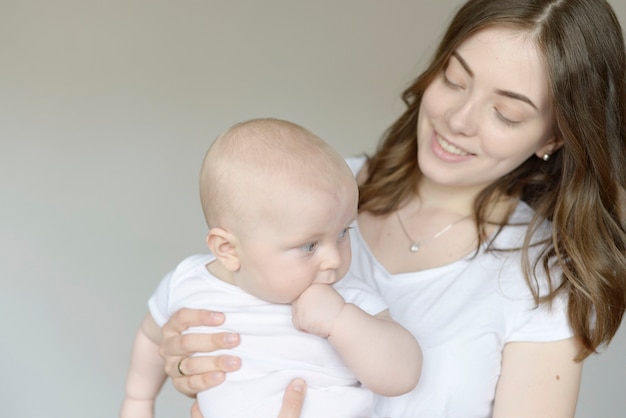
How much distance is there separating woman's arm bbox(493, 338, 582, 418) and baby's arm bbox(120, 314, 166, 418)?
0.78 meters

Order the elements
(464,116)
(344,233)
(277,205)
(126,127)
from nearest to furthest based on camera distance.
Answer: (277,205) < (344,233) < (464,116) < (126,127)

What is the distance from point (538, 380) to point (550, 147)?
22.8 inches

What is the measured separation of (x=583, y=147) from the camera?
6.05 ft

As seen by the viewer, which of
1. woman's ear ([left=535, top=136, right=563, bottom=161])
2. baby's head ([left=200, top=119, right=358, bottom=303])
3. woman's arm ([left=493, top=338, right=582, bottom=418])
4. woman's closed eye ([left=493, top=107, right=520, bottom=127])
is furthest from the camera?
woman's ear ([left=535, top=136, right=563, bottom=161])

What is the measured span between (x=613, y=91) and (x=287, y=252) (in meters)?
0.88

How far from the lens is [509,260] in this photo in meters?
1.87

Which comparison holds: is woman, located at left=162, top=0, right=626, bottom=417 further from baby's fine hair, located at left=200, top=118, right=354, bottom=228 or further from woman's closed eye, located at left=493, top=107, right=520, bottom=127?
baby's fine hair, located at left=200, top=118, right=354, bottom=228

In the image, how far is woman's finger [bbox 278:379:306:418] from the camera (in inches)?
59.0

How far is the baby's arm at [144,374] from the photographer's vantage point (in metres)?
1.90

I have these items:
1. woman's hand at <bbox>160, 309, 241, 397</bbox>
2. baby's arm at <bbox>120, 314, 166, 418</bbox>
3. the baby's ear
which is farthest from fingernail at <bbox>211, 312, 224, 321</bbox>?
baby's arm at <bbox>120, 314, 166, 418</bbox>

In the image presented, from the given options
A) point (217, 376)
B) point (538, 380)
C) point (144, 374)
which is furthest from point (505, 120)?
point (144, 374)

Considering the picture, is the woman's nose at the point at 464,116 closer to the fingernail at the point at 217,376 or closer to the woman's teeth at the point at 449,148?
the woman's teeth at the point at 449,148

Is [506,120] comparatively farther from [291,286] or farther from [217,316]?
[217,316]

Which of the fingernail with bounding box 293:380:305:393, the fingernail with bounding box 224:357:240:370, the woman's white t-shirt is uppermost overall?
the fingernail with bounding box 224:357:240:370
